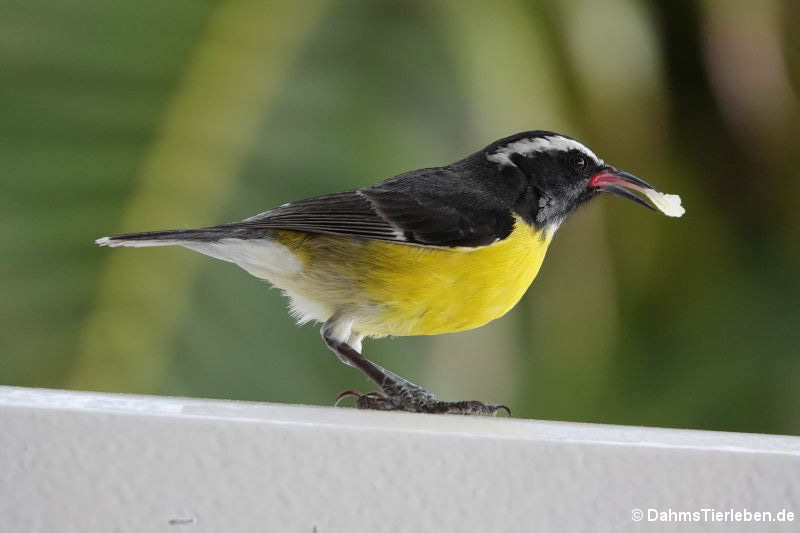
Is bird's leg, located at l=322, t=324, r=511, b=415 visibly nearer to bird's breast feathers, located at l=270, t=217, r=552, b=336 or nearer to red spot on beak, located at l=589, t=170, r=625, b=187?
bird's breast feathers, located at l=270, t=217, r=552, b=336

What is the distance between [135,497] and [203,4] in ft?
4.83

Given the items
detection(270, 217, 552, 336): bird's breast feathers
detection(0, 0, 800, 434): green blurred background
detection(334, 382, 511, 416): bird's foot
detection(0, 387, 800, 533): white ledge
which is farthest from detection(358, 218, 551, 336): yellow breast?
detection(0, 387, 800, 533): white ledge

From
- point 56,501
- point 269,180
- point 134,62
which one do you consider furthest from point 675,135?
point 56,501

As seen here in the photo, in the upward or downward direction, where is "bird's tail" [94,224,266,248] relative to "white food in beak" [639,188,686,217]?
downward

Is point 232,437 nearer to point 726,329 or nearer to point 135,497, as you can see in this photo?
point 135,497

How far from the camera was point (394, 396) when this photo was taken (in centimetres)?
185

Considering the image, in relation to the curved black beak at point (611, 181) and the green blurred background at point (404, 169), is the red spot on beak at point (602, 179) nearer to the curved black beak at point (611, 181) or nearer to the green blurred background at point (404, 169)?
the curved black beak at point (611, 181)

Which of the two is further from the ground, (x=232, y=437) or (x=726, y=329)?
(x=232, y=437)

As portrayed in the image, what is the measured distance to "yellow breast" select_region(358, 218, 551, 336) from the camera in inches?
71.6

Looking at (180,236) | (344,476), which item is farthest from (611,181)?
(344,476)

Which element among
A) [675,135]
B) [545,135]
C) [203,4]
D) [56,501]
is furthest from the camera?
[675,135]

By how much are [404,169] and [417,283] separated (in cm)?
51

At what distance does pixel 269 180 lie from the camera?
219 cm

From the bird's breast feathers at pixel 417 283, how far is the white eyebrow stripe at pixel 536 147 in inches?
Answer: 6.7
